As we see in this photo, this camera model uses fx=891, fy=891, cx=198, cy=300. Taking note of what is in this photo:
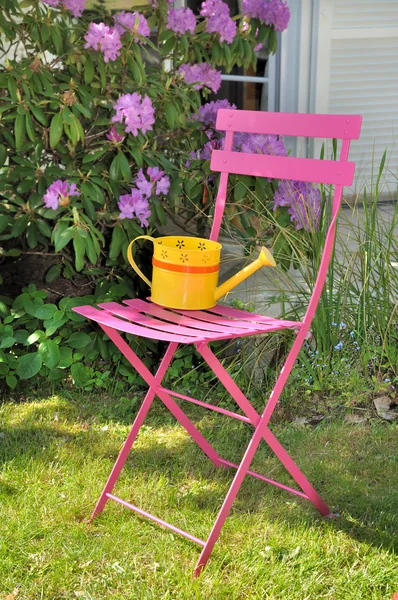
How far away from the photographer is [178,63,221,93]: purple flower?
3.45 metres

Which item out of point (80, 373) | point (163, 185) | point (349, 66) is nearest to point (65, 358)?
point (80, 373)

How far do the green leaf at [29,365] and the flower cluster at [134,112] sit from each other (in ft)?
2.92

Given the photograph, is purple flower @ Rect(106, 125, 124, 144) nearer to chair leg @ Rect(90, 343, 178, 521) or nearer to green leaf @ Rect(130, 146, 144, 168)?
green leaf @ Rect(130, 146, 144, 168)

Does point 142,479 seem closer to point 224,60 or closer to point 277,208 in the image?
point 277,208

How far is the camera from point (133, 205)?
3.17 metres

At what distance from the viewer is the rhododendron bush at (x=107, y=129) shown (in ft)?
10.1

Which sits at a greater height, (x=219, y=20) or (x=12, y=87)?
(x=219, y=20)

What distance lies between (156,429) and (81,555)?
86 centimetres

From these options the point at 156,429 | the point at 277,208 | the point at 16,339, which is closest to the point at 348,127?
the point at 277,208

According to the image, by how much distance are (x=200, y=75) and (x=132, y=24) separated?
1.47 feet

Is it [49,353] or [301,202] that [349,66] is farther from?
[49,353]

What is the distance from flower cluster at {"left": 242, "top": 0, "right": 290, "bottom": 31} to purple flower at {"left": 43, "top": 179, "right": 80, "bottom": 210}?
1.09 meters

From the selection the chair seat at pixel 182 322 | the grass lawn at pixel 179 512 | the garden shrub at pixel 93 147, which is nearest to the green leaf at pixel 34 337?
the garden shrub at pixel 93 147

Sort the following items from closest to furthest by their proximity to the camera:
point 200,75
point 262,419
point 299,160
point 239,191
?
point 262,419 → point 299,160 → point 239,191 → point 200,75
